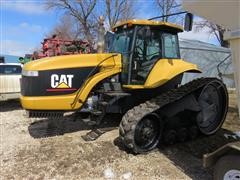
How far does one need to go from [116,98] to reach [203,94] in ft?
6.26

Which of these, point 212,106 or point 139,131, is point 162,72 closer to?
point 212,106

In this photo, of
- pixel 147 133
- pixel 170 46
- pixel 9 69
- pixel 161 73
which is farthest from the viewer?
pixel 9 69

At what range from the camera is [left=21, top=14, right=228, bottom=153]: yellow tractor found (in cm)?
657

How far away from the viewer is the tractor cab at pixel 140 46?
729 centimetres

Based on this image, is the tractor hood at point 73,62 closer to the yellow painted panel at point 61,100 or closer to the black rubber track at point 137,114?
the yellow painted panel at point 61,100

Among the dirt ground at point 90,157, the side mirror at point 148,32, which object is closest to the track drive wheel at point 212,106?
the dirt ground at point 90,157

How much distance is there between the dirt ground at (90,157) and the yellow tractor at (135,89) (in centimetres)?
34

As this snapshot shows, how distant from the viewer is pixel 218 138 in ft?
24.3

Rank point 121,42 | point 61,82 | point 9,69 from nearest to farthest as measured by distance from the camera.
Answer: point 61,82
point 121,42
point 9,69

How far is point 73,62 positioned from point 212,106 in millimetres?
3211

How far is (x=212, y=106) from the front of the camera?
7.71 metres

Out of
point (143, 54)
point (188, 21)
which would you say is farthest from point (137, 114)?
point (188, 21)

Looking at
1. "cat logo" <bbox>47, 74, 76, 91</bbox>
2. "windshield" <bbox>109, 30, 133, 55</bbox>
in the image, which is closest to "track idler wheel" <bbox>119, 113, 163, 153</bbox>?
"cat logo" <bbox>47, 74, 76, 91</bbox>

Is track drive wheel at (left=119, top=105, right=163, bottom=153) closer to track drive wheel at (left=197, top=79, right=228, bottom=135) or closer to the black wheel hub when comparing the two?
the black wheel hub
